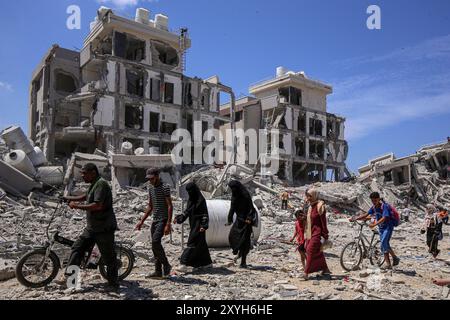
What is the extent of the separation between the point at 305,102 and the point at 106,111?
2455 cm

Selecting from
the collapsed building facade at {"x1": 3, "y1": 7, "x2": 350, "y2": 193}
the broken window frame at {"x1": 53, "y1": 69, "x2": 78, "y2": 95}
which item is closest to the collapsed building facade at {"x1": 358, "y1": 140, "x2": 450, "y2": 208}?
the collapsed building facade at {"x1": 3, "y1": 7, "x2": 350, "y2": 193}

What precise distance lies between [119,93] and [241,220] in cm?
2817

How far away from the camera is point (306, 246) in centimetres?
700

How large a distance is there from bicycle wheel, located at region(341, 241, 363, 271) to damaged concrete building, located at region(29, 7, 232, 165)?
22.4m

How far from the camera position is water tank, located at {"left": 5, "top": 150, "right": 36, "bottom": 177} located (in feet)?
68.8

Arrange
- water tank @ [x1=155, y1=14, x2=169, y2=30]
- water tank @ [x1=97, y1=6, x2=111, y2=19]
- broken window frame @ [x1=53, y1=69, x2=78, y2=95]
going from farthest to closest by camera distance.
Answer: water tank @ [x1=155, y1=14, x2=169, y2=30]
water tank @ [x1=97, y1=6, x2=111, y2=19]
broken window frame @ [x1=53, y1=69, x2=78, y2=95]

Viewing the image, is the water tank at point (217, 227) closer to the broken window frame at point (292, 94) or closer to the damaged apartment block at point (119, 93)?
the damaged apartment block at point (119, 93)

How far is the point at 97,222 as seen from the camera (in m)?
5.29

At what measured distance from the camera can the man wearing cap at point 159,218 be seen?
6219mm

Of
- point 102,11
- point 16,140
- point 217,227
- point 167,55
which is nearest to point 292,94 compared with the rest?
point 167,55

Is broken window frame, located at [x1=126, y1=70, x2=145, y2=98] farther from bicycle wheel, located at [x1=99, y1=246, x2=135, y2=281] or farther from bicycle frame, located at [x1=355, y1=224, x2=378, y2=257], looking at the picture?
bicycle wheel, located at [x1=99, y1=246, x2=135, y2=281]

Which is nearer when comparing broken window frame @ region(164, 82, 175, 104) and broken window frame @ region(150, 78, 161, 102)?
broken window frame @ region(150, 78, 161, 102)
